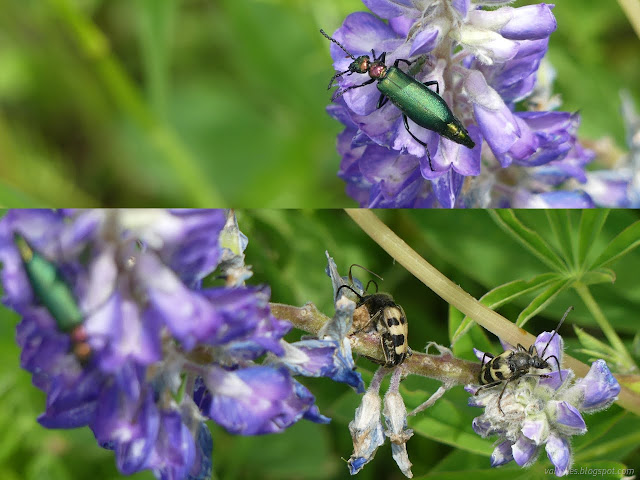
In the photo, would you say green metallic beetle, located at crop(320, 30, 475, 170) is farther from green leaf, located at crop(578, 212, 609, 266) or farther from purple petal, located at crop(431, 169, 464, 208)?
green leaf, located at crop(578, 212, 609, 266)

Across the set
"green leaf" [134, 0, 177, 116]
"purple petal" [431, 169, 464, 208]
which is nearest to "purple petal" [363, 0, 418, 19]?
"purple petal" [431, 169, 464, 208]

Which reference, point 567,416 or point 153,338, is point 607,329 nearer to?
point 567,416

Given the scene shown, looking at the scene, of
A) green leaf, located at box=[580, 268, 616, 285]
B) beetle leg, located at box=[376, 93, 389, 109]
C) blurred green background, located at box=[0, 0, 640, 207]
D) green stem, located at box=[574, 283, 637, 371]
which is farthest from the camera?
blurred green background, located at box=[0, 0, 640, 207]

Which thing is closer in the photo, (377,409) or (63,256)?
(63,256)

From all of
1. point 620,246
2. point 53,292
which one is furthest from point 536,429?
point 53,292

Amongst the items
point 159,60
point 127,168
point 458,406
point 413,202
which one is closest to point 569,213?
point 413,202

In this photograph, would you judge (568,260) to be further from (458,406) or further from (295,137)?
(295,137)
